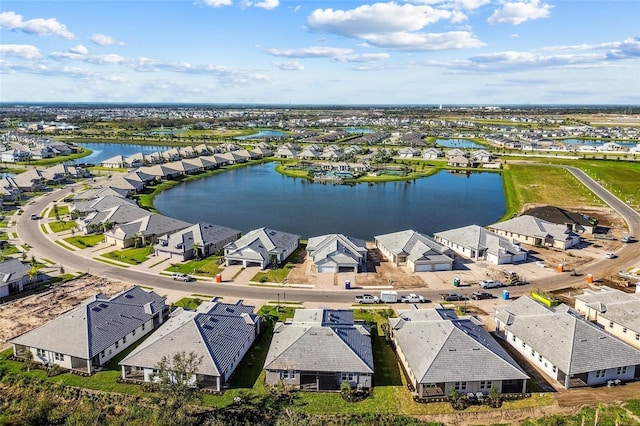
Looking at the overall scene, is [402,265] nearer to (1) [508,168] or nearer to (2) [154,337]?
(2) [154,337]

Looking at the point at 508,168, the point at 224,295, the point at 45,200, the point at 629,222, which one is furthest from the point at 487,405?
the point at 508,168

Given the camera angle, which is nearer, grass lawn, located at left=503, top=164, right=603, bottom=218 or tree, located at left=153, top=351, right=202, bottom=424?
tree, located at left=153, top=351, right=202, bottom=424

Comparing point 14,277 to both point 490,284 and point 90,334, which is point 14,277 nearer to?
point 90,334

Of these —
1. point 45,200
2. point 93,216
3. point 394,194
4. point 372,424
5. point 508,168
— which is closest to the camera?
point 372,424

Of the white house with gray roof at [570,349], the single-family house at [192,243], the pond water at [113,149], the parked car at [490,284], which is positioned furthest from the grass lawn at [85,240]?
the pond water at [113,149]

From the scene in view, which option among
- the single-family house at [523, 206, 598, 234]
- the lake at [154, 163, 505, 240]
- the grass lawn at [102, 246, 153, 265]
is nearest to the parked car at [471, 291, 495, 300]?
the lake at [154, 163, 505, 240]

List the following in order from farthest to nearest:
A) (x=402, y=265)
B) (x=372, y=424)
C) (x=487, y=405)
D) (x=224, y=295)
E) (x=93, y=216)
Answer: (x=93, y=216)
(x=402, y=265)
(x=224, y=295)
(x=487, y=405)
(x=372, y=424)

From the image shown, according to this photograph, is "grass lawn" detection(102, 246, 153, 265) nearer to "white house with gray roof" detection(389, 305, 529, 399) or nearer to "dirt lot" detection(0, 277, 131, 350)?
"dirt lot" detection(0, 277, 131, 350)
